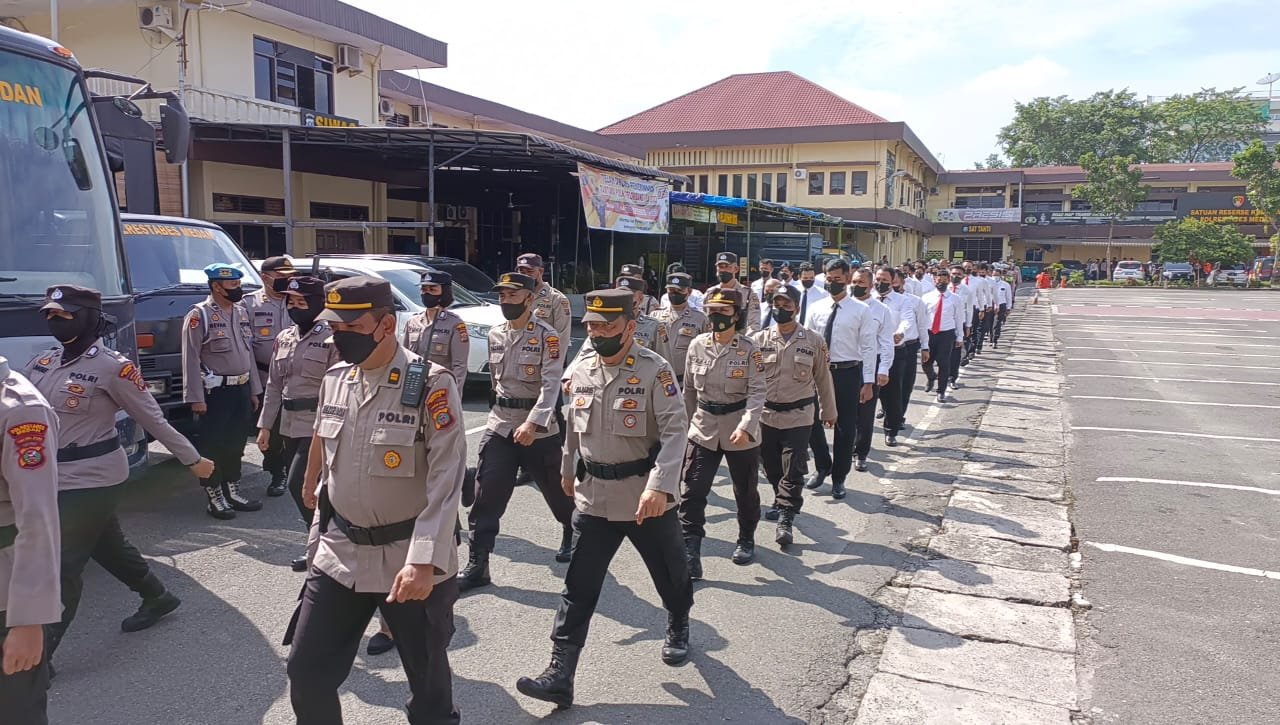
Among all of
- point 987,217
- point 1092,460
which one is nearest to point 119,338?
point 1092,460

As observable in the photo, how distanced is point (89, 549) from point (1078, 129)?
77251 mm

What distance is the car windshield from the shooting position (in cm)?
750

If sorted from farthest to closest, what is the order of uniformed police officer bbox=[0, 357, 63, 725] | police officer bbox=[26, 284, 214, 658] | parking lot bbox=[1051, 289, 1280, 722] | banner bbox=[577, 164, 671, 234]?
banner bbox=[577, 164, 671, 234]
parking lot bbox=[1051, 289, 1280, 722]
police officer bbox=[26, 284, 214, 658]
uniformed police officer bbox=[0, 357, 63, 725]

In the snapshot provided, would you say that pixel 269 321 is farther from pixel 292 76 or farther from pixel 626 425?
pixel 292 76

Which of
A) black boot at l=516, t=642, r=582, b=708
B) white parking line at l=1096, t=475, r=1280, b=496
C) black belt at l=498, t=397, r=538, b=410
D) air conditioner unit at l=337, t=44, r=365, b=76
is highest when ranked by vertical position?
air conditioner unit at l=337, t=44, r=365, b=76

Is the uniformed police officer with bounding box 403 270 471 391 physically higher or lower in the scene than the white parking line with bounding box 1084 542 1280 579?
higher

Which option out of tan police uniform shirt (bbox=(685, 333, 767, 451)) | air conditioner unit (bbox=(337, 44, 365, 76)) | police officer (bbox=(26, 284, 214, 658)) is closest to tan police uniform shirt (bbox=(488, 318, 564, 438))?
tan police uniform shirt (bbox=(685, 333, 767, 451))

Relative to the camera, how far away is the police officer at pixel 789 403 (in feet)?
20.0

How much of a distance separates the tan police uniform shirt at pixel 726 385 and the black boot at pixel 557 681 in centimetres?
201

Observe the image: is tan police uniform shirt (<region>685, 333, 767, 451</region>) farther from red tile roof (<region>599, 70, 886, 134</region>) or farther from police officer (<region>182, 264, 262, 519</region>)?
red tile roof (<region>599, 70, 886, 134</region>)

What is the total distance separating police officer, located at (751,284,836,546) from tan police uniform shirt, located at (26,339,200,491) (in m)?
3.80

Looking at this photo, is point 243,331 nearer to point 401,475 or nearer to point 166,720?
point 166,720

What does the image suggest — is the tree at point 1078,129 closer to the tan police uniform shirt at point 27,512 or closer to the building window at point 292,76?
A: the building window at point 292,76

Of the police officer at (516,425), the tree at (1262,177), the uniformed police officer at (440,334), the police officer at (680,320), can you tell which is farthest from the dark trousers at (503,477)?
the tree at (1262,177)
